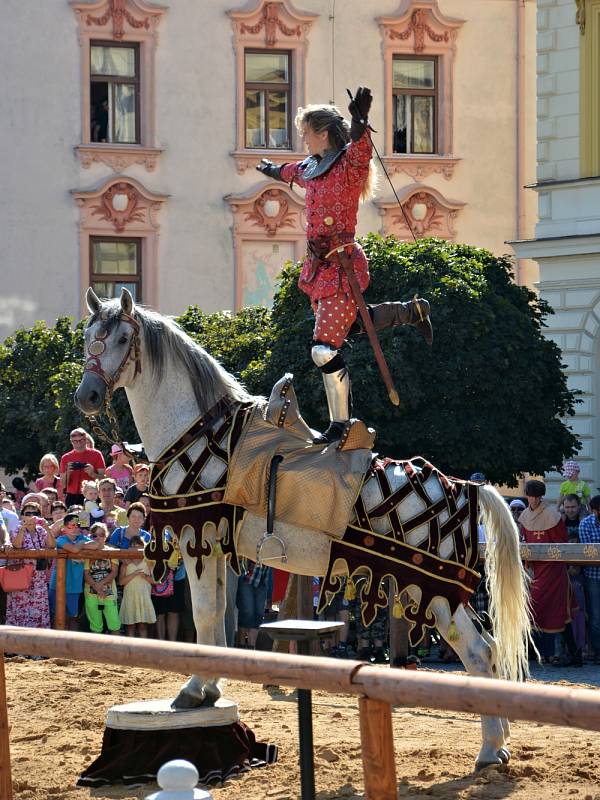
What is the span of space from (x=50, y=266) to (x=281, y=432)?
20.3m

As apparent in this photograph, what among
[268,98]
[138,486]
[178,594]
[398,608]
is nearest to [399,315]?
[398,608]

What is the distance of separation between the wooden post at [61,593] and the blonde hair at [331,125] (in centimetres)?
545

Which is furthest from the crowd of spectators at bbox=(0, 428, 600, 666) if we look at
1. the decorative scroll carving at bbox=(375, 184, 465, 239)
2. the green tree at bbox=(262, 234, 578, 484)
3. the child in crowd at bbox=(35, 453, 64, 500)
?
the decorative scroll carving at bbox=(375, 184, 465, 239)

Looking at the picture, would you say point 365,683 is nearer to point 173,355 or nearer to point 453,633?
point 453,633

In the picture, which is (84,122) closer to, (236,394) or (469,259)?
(469,259)

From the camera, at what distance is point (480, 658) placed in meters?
8.34

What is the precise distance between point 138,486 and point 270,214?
15055 mm

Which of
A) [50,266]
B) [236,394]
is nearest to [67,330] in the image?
[50,266]

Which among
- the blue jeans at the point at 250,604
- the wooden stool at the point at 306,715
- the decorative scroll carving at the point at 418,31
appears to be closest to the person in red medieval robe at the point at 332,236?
the wooden stool at the point at 306,715

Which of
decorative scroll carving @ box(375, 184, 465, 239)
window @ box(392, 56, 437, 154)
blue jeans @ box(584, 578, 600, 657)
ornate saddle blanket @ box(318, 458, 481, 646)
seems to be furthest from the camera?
window @ box(392, 56, 437, 154)

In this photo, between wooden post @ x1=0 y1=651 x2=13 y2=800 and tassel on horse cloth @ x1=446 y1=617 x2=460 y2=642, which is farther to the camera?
tassel on horse cloth @ x1=446 y1=617 x2=460 y2=642

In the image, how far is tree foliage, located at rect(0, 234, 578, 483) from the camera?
1802 centimetres

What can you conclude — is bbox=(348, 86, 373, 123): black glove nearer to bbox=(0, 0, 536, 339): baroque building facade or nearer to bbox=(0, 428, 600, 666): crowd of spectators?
bbox=(0, 428, 600, 666): crowd of spectators

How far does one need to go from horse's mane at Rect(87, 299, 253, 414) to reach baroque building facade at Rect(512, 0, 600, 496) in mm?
13559
